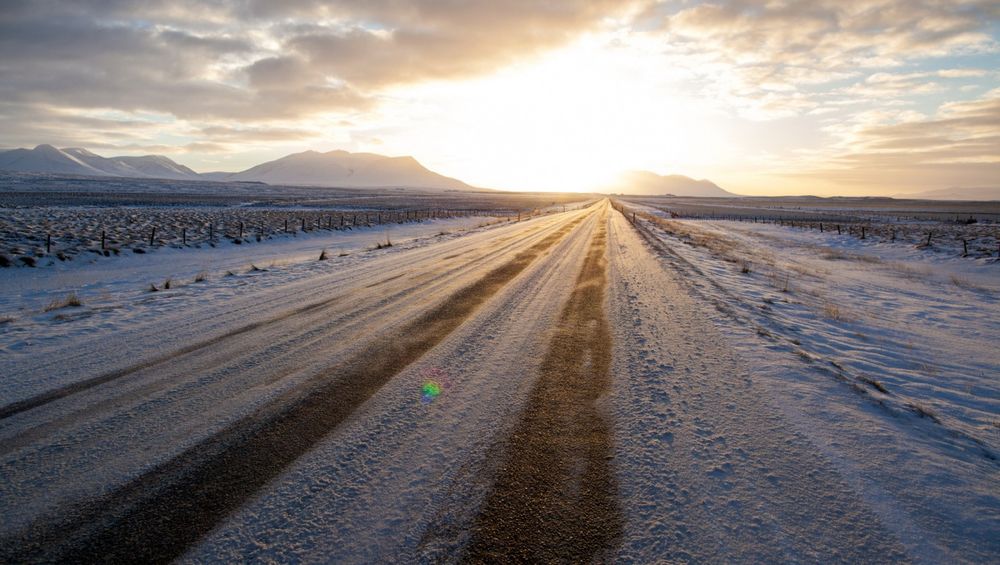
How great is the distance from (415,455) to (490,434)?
669 millimetres

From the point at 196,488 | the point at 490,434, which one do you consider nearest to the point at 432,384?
the point at 490,434

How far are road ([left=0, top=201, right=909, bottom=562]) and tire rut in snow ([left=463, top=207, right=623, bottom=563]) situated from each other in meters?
0.02

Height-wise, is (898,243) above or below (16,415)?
above

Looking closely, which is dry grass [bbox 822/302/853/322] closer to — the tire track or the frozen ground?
the frozen ground

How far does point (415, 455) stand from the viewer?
11.4 feet

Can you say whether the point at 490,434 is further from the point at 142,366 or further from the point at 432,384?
the point at 142,366

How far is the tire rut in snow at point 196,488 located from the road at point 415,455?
0.05ft

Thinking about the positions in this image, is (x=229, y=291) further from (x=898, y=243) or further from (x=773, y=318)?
(x=898, y=243)

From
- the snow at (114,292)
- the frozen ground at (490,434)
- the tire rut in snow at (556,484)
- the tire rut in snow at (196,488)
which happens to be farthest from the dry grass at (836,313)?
the snow at (114,292)

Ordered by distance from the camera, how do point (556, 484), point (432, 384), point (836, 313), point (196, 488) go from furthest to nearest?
point (836, 313) → point (432, 384) → point (556, 484) → point (196, 488)

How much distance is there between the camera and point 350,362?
213 inches

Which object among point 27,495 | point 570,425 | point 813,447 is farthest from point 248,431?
point 813,447

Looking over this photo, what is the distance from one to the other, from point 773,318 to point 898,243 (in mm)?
24616

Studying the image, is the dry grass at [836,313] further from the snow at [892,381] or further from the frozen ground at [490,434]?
the frozen ground at [490,434]
